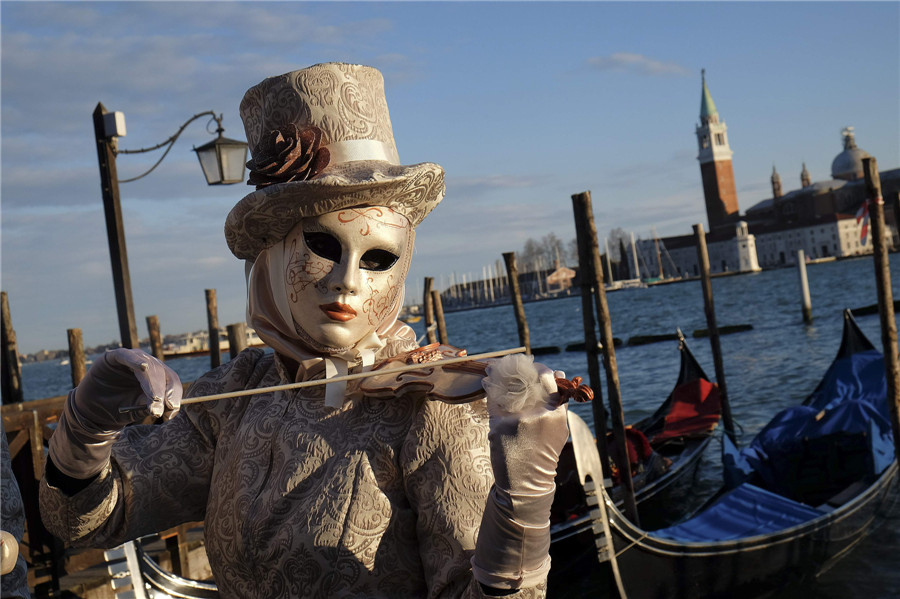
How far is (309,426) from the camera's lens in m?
1.75

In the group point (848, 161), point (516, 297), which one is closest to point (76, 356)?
point (516, 297)

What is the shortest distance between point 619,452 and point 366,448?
5501 millimetres

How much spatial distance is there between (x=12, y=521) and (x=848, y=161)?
102 m

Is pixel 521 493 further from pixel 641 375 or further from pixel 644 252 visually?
pixel 644 252

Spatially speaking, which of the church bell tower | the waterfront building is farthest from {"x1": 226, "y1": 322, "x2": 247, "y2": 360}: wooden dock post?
the church bell tower

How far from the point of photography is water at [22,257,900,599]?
674 cm

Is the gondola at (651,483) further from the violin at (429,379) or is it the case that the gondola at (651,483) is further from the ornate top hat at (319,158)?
the ornate top hat at (319,158)

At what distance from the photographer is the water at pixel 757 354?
674 centimetres

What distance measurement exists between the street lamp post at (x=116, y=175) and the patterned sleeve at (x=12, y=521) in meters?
4.23

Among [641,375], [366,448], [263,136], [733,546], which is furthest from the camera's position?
[641,375]

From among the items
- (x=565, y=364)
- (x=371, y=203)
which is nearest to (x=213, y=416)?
(x=371, y=203)

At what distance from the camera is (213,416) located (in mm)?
1938

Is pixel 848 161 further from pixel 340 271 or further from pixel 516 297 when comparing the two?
pixel 340 271

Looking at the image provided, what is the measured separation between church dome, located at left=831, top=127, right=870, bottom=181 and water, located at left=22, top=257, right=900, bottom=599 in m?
33.3
